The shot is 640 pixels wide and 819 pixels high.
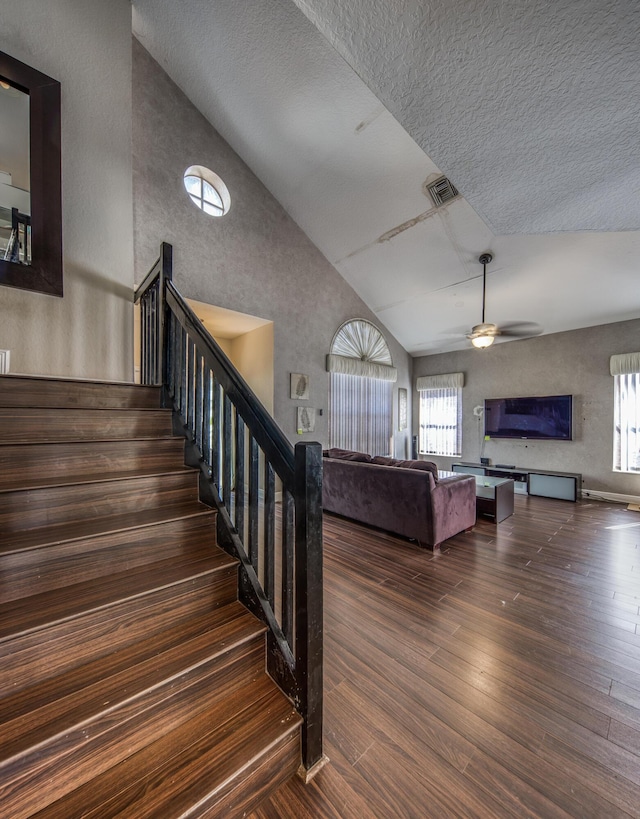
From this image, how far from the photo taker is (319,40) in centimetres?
321

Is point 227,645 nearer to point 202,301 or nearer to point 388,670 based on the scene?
point 388,670

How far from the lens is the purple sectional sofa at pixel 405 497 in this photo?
3141 millimetres

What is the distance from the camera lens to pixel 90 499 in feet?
5.05

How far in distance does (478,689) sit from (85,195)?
4719 millimetres

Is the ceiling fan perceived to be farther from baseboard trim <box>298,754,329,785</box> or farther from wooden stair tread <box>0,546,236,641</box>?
baseboard trim <box>298,754,329,785</box>

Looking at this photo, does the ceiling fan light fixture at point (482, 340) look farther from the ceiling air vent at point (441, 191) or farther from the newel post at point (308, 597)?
the newel post at point (308, 597)

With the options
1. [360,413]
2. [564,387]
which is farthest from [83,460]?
[564,387]

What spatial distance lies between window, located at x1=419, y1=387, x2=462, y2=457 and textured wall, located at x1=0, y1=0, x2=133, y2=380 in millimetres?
6119

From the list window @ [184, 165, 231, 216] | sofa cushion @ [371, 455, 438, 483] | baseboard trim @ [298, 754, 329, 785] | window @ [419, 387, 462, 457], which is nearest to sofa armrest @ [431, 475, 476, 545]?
sofa cushion @ [371, 455, 438, 483]

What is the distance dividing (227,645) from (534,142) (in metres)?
2.53

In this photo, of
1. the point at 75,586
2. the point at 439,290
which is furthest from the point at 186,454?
the point at 439,290

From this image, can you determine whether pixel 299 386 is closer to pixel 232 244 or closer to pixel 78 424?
pixel 232 244

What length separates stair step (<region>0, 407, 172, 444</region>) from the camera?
1717mm

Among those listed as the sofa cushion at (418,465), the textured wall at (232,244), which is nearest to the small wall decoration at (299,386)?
the textured wall at (232,244)
